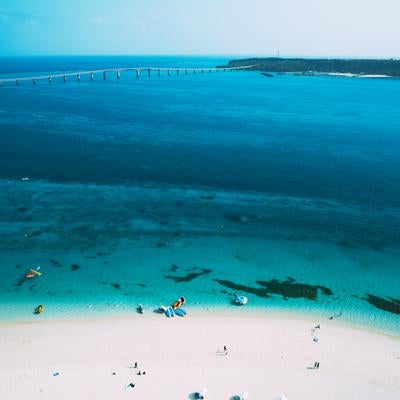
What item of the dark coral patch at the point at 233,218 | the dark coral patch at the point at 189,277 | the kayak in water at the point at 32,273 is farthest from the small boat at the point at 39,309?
the dark coral patch at the point at 233,218

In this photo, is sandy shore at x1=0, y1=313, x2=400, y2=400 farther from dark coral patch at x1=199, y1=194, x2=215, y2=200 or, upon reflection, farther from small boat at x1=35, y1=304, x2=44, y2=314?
dark coral patch at x1=199, y1=194, x2=215, y2=200

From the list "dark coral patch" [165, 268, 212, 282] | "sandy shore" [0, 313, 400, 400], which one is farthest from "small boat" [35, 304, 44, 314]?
"dark coral patch" [165, 268, 212, 282]

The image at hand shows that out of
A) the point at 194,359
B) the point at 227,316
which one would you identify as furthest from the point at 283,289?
the point at 194,359

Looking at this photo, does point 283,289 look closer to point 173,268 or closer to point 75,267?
point 173,268

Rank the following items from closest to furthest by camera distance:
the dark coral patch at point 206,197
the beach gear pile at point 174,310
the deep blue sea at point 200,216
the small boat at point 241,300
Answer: the beach gear pile at point 174,310
the small boat at point 241,300
the deep blue sea at point 200,216
the dark coral patch at point 206,197

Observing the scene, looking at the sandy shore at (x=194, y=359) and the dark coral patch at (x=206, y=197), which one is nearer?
Result: the sandy shore at (x=194, y=359)

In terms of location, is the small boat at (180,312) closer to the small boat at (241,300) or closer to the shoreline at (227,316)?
Answer: the shoreline at (227,316)
